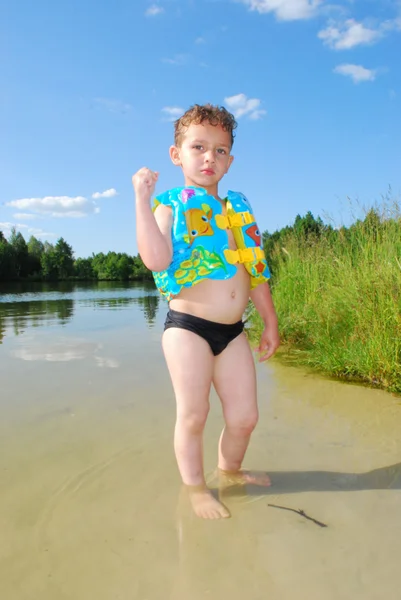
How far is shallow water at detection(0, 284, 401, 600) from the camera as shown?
1287mm

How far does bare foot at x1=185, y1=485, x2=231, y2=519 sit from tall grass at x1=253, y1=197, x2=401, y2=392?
5.45 ft

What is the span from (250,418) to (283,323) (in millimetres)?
2763

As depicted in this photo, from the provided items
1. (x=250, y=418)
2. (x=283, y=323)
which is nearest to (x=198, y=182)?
(x=250, y=418)

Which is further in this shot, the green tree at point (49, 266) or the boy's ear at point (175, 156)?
the green tree at point (49, 266)

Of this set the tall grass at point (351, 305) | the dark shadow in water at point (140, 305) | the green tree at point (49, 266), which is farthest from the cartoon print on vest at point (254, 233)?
the green tree at point (49, 266)

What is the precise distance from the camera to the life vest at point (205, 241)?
1829 mm

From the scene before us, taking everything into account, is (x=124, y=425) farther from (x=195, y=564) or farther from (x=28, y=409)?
(x=195, y=564)

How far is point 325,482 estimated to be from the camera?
1856 mm

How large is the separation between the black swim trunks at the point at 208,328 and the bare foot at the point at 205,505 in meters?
0.50

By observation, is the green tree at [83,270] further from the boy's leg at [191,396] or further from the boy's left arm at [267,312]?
the boy's leg at [191,396]

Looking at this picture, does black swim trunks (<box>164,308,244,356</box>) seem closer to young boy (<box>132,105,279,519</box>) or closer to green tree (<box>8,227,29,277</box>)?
young boy (<box>132,105,279,519</box>)

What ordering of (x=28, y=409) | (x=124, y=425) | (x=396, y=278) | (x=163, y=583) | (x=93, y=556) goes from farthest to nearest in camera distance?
(x=396, y=278), (x=28, y=409), (x=124, y=425), (x=93, y=556), (x=163, y=583)

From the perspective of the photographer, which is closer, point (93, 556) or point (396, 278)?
point (93, 556)

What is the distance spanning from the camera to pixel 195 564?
1356mm
